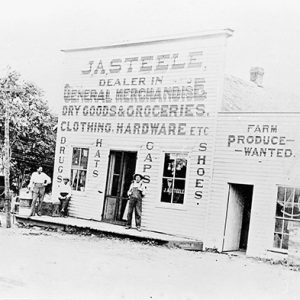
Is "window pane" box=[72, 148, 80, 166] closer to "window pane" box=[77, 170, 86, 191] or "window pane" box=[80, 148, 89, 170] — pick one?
"window pane" box=[80, 148, 89, 170]

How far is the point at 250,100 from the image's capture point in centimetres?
1750

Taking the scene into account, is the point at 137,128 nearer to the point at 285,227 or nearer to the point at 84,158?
the point at 84,158

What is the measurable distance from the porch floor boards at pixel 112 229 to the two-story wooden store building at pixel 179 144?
0.39 m

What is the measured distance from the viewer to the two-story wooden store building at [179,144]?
13.6 meters

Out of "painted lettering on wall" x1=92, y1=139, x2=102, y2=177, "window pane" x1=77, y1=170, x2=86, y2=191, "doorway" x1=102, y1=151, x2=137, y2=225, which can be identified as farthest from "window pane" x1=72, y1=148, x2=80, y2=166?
"doorway" x1=102, y1=151, x2=137, y2=225

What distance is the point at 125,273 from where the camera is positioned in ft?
32.1

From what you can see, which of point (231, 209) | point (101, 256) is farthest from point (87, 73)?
point (101, 256)

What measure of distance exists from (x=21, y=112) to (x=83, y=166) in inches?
371

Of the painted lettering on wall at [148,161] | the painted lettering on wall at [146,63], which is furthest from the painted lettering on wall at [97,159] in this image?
the painted lettering on wall at [146,63]

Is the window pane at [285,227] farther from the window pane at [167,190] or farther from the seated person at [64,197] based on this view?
the seated person at [64,197]

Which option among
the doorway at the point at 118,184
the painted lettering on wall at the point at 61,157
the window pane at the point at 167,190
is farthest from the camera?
the painted lettering on wall at the point at 61,157

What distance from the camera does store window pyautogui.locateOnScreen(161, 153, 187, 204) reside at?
15.0m

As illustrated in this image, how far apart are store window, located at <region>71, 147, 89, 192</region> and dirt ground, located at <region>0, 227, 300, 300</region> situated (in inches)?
125

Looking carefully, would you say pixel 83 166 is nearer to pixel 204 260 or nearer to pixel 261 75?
pixel 204 260
